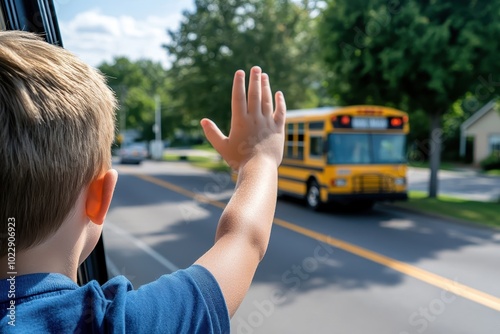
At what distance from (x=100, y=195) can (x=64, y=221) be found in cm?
6

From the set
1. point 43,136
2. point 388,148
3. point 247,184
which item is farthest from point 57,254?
point 388,148

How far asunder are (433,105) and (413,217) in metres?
3.81

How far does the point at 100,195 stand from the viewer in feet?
2.52

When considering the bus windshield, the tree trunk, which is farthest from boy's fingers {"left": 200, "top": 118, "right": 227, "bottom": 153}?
the tree trunk

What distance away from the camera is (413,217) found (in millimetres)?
10336

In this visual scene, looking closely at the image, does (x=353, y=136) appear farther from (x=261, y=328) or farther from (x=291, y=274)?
(x=261, y=328)

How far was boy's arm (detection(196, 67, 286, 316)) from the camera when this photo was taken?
834 mm

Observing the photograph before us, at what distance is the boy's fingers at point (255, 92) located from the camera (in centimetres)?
98

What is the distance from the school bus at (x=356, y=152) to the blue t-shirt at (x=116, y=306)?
9.84 metres

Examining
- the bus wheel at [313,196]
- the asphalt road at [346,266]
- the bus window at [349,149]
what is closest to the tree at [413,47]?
the bus window at [349,149]

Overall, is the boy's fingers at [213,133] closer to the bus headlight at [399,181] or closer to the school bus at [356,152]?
the school bus at [356,152]

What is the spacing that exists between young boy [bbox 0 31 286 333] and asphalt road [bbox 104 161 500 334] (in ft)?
12.1

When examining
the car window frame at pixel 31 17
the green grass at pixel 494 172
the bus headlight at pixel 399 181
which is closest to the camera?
the car window frame at pixel 31 17

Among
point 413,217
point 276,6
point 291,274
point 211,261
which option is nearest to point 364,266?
point 291,274
